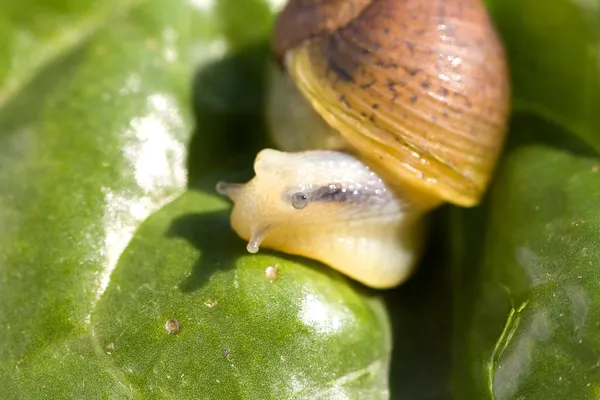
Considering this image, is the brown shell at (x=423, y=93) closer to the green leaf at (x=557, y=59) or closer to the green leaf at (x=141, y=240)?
the green leaf at (x=557, y=59)

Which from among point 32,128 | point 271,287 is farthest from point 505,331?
point 32,128

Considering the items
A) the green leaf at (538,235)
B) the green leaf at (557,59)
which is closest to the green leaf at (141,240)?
the green leaf at (538,235)

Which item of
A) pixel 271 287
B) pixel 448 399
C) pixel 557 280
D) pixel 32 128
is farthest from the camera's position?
pixel 32 128

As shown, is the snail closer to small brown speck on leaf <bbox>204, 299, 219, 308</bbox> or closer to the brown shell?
the brown shell

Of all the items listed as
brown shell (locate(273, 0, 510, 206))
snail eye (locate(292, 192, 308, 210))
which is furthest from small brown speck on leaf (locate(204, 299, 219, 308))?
brown shell (locate(273, 0, 510, 206))

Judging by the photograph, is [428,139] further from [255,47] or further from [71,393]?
[71,393]
